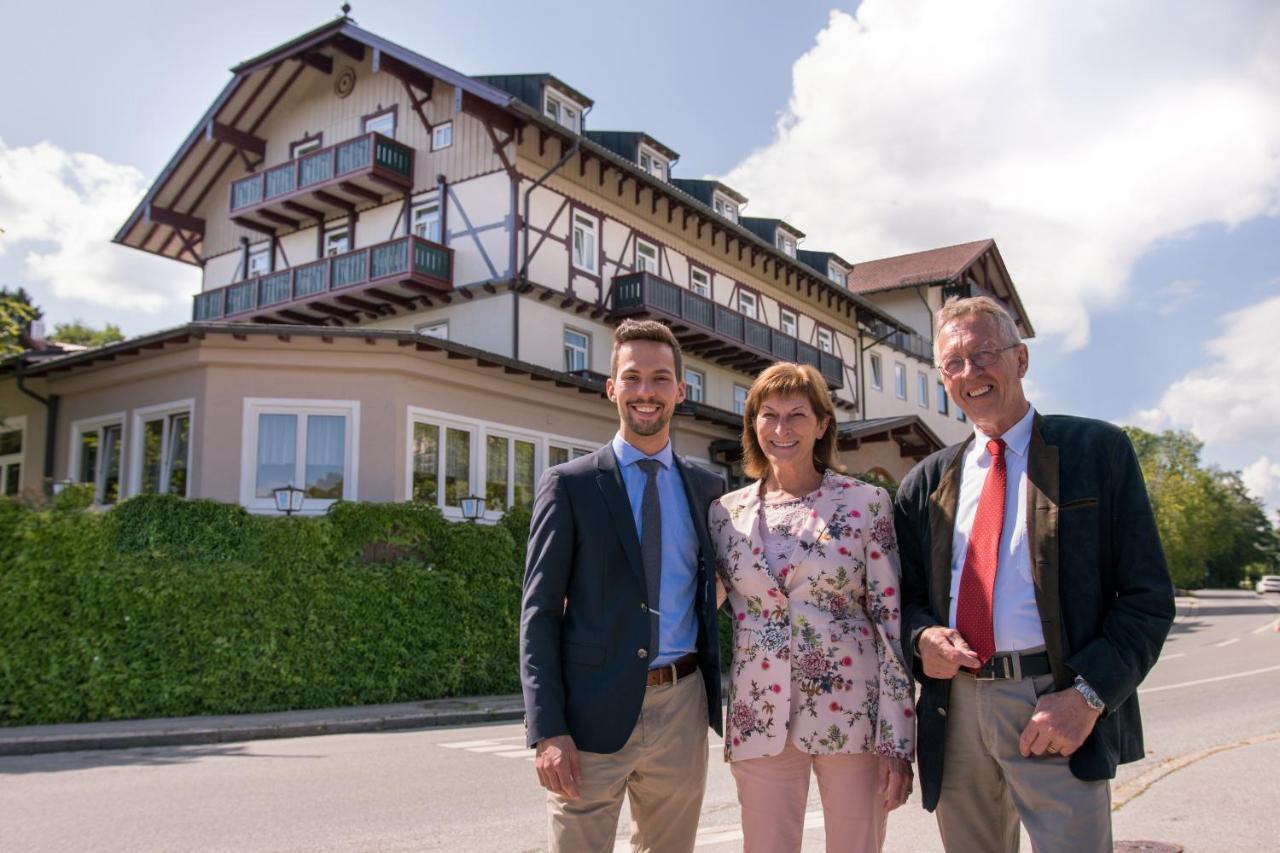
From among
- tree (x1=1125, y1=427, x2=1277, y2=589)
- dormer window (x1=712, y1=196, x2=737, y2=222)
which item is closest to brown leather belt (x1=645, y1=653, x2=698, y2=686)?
dormer window (x1=712, y1=196, x2=737, y2=222)

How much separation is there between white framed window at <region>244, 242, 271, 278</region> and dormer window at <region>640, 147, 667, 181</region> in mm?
10450

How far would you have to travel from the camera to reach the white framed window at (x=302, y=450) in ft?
56.9

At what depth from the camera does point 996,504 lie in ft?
10.9

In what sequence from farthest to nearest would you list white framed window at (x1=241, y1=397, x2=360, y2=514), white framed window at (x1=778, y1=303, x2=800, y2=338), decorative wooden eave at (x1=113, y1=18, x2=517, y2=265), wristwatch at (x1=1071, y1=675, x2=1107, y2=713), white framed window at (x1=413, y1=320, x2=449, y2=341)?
white framed window at (x1=778, y1=303, x2=800, y2=338)
white framed window at (x1=413, y1=320, x2=449, y2=341)
decorative wooden eave at (x1=113, y1=18, x2=517, y2=265)
white framed window at (x1=241, y1=397, x2=360, y2=514)
wristwatch at (x1=1071, y1=675, x2=1107, y2=713)

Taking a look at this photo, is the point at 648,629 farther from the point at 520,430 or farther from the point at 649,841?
the point at 520,430

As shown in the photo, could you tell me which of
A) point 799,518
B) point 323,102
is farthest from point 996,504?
point 323,102

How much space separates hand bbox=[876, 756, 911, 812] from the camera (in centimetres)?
338

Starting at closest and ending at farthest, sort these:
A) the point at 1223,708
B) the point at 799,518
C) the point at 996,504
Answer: the point at 996,504 < the point at 799,518 < the point at 1223,708

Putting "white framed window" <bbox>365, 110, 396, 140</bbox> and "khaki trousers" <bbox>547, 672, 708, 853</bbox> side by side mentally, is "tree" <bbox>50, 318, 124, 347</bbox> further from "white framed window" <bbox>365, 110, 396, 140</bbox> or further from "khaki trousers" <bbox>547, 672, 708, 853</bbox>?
"khaki trousers" <bbox>547, 672, 708, 853</bbox>

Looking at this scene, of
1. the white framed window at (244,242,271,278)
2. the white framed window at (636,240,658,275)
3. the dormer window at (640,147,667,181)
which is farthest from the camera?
the dormer window at (640,147,667,181)

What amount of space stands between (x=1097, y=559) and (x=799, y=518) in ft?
3.11

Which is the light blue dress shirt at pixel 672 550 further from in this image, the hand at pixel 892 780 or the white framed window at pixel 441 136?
the white framed window at pixel 441 136

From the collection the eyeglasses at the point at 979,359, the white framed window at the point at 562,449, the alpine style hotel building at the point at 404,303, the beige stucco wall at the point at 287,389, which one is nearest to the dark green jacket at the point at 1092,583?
the eyeglasses at the point at 979,359

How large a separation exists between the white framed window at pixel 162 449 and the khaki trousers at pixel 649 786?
51.2 feet
